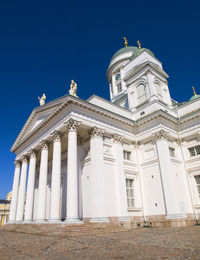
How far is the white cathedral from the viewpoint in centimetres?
1562

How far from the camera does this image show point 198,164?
59.7 feet

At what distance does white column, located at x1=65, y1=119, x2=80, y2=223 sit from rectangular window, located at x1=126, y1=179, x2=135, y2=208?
5.90 meters

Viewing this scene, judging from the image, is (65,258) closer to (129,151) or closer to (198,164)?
(129,151)

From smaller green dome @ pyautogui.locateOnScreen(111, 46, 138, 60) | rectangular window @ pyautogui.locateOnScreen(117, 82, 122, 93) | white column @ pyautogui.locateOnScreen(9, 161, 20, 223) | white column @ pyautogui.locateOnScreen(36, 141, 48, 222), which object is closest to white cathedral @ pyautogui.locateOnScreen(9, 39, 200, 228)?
white column @ pyautogui.locateOnScreen(36, 141, 48, 222)

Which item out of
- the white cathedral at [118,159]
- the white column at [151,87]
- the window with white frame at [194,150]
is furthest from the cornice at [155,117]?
the window with white frame at [194,150]

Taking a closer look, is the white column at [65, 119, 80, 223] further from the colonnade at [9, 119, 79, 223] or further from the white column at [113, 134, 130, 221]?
the white column at [113, 134, 130, 221]

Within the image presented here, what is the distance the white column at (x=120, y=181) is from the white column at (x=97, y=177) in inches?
73.8

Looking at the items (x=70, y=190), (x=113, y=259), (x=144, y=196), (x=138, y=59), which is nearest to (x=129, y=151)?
(x=144, y=196)

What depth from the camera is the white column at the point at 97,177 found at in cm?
1441

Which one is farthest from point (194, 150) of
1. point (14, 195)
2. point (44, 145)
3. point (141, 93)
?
point (14, 195)

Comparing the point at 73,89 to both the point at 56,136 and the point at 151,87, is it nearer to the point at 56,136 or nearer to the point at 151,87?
the point at 56,136

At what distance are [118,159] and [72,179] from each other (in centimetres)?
539

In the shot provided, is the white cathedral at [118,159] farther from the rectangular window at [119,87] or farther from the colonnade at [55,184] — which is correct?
the rectangular window at [119,87]

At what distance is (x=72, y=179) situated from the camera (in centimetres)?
1423
